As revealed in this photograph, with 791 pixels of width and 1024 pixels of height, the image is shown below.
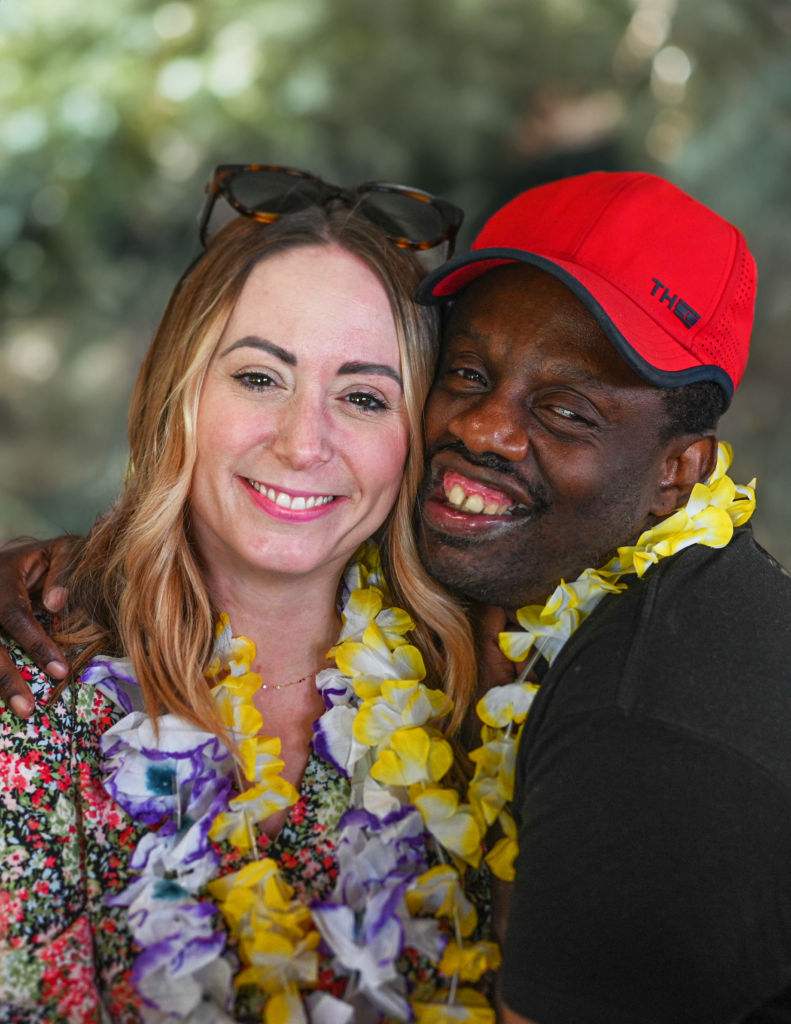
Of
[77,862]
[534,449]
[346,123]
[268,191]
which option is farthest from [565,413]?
[346,123]

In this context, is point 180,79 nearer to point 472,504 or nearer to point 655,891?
point 472,504

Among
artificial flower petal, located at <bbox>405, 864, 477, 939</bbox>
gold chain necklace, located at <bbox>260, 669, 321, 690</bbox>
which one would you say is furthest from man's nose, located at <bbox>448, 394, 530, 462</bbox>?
artificial flower petal, located at <bbox>405, 864, 477, 939</bbox>

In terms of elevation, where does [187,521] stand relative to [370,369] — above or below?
below

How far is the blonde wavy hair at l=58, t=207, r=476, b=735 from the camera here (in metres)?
2.09

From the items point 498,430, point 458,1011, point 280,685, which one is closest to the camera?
point 458,1011

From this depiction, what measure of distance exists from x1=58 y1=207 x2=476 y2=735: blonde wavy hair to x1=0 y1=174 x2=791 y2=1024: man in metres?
0.09

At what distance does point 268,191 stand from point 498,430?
875 millimetres

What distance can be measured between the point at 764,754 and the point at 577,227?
49.9 inches

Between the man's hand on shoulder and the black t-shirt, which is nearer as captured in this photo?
Result: the black t-shirt

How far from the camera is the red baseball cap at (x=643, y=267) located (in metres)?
2.02

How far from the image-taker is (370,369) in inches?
84.4

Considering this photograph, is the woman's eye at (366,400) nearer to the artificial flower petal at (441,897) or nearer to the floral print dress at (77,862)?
the floral print dress at (77,862)

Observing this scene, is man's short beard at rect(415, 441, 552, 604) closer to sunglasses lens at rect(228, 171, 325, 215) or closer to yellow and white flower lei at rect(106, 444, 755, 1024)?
yellow and white flower lei at rect(106, 444, 755, 1024)

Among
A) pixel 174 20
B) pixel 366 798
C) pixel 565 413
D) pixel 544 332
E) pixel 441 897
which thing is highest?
pixel 174 20
